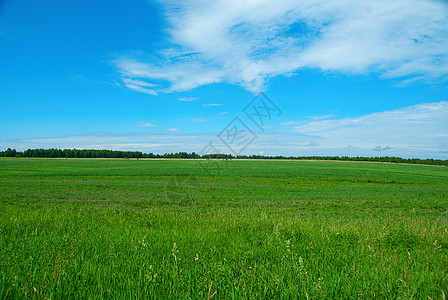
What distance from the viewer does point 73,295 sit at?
97.7 inches

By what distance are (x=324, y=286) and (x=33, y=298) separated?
2988 millimetres

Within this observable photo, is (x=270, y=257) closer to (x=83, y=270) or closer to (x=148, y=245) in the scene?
(x=148, y=245)

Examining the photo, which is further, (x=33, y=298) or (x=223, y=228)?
(x=223, y=228)

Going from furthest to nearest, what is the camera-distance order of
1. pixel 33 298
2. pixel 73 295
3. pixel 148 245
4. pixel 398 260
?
pixel 148 245, pixel 398 260, pixel 73 295, pixel 33 298

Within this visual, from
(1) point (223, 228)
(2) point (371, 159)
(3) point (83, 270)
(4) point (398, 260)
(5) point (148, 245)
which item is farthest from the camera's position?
(2) point (371, 159)

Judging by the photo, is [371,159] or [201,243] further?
[371,159]

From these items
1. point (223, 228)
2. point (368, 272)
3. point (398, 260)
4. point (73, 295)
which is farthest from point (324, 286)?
point (223, 228)

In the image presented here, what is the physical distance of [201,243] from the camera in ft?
14.1

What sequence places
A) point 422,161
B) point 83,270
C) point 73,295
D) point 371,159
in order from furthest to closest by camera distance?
point 371,159, point 422,161, point 83,270, point 73,295

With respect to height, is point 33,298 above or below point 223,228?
above

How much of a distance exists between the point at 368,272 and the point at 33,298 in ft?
12.7

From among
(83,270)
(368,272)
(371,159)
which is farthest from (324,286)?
(371,159)

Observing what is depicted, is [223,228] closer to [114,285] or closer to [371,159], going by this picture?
[114,285]

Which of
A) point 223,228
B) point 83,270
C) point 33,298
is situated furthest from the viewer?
point 223,228
